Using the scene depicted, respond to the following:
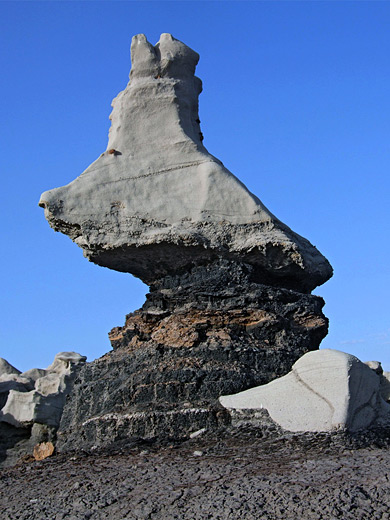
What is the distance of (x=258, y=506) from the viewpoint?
6586 millimetres

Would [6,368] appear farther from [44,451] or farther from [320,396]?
[320,396]

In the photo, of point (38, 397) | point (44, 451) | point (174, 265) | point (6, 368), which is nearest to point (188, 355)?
point (174, 265)

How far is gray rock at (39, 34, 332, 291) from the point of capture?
10516mm

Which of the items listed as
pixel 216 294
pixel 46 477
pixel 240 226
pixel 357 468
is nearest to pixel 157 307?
pixel 216 294

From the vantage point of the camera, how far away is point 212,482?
7.24 m

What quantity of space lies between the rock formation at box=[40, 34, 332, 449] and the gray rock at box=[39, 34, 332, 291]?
2 cm

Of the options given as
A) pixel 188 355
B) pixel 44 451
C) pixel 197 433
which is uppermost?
pixel 188 355

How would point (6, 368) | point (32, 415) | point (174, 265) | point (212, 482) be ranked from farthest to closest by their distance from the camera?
point (6, 368) < point (32, 415) < point (174, 265) < point (212, 482)

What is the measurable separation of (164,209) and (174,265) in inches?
32.5

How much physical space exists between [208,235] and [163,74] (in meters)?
2.87

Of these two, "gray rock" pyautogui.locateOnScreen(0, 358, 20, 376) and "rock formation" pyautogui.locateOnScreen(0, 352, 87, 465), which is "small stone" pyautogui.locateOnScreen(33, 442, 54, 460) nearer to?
"rock formation" pyautogui.locateOnScreen(0, 352, 87, 465)

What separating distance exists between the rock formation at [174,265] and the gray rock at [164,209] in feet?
0.05

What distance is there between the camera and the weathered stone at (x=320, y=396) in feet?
27.9

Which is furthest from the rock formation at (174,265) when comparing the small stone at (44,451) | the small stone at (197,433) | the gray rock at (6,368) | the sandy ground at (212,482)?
the gray rock at (6,368)
